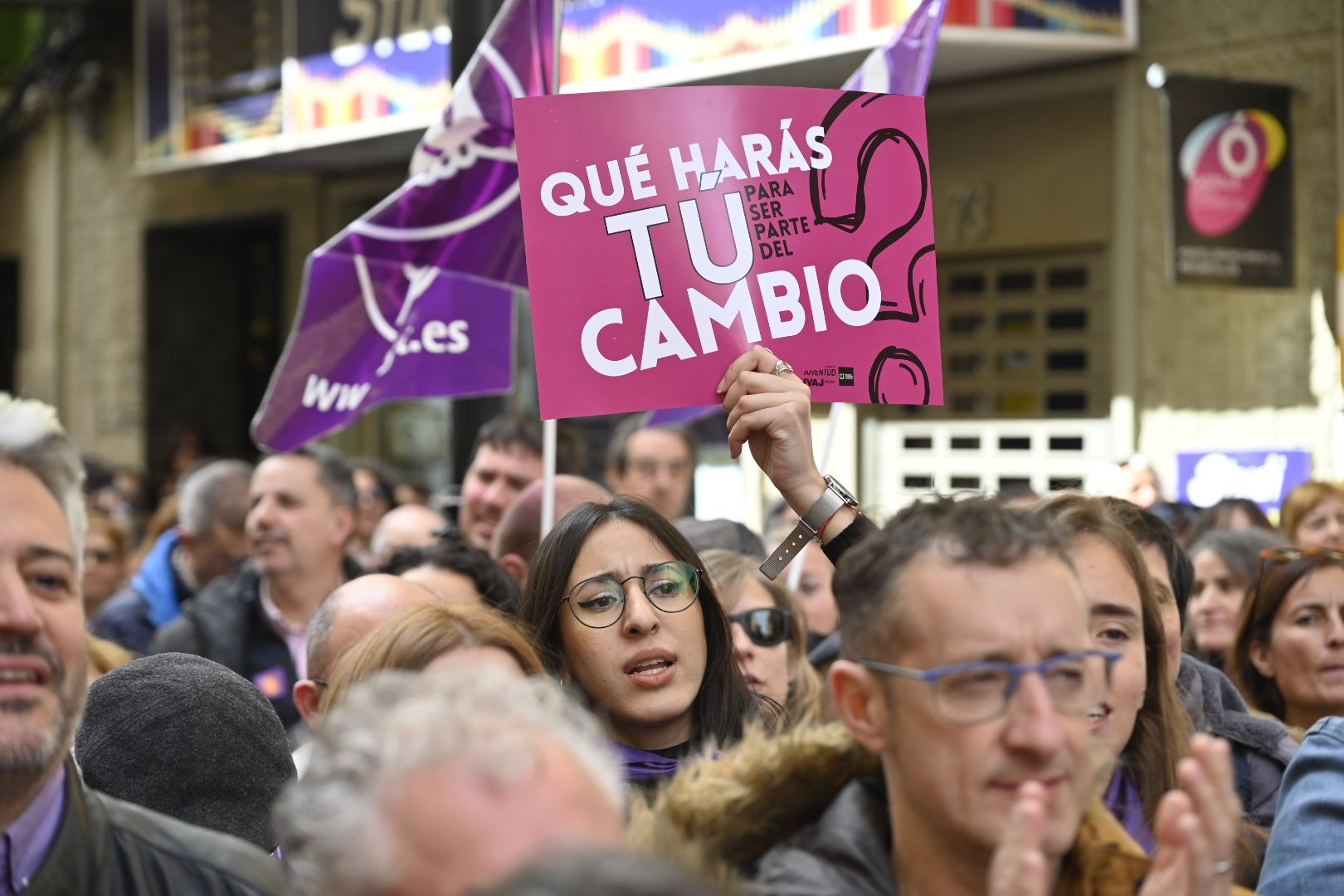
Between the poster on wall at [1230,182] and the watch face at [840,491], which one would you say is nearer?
the watch face at [840,491]

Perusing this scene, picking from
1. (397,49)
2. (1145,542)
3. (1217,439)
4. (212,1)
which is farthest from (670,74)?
(1145,542)

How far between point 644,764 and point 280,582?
350 cm

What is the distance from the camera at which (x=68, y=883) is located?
2301 millimetres

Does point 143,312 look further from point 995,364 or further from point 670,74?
point 995,364

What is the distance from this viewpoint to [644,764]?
384cm

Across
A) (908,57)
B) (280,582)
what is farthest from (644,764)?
(280,582)

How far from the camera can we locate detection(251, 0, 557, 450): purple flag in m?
6.04

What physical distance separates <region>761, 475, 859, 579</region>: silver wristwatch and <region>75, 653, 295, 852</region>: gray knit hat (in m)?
1.11

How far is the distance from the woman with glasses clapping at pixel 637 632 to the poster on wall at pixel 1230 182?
6687mm

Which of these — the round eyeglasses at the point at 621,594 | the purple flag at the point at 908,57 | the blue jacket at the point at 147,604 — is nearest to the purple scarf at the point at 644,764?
the round eyeglasses at the point at 621,594

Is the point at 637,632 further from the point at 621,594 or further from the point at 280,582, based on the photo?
the point at 280,582

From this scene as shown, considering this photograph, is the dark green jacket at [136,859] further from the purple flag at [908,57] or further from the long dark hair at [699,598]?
the purple flag at [908,57]

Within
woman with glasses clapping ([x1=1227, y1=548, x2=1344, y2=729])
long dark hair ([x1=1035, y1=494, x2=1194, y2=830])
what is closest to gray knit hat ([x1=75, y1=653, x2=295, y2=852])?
long dark hair ([x1=1035, y1=494, x2=1194, y2=830])

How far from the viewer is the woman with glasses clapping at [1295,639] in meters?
4.79
